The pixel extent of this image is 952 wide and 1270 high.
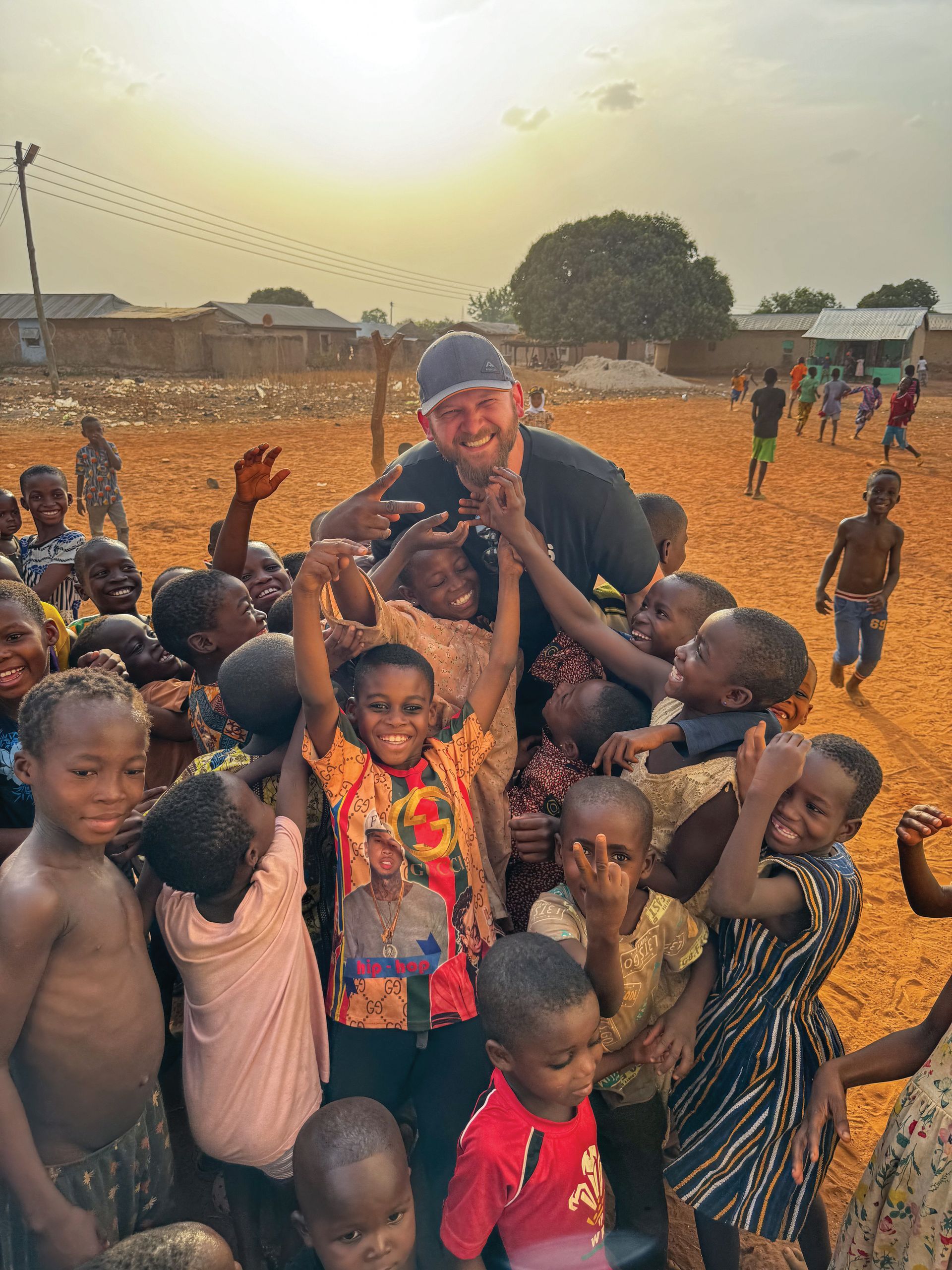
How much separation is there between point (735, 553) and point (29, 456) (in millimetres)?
13341

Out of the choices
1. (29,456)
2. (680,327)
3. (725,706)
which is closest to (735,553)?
(725,706)

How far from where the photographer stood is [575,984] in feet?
5.97

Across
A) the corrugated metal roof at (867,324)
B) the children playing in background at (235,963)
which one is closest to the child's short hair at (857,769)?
the children playing in background at (235,963)

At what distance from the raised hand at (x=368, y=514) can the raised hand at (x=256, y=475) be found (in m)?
0.29

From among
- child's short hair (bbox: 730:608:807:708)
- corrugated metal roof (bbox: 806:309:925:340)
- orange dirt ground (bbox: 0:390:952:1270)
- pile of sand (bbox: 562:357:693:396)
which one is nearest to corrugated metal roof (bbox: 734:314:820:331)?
corrugated metal roof (bbox: 806:309:925:340)

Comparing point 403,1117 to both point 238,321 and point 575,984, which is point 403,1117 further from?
point 238,321

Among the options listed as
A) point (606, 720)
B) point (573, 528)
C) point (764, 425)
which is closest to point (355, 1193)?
point (606, 720)

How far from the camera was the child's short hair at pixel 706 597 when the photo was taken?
2.70 meters

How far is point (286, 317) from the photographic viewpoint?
49.5m

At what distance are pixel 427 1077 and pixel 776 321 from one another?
5532 cm

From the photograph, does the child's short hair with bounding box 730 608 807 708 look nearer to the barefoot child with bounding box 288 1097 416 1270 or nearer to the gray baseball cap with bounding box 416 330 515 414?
the gray baseball cap with bounding box 416 330 515 414

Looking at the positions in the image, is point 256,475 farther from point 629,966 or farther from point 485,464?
point 629,966

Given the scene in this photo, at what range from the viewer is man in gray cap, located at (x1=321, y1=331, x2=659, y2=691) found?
2.99m

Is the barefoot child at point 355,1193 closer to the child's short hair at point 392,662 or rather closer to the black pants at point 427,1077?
the black pants at point 427,1077
